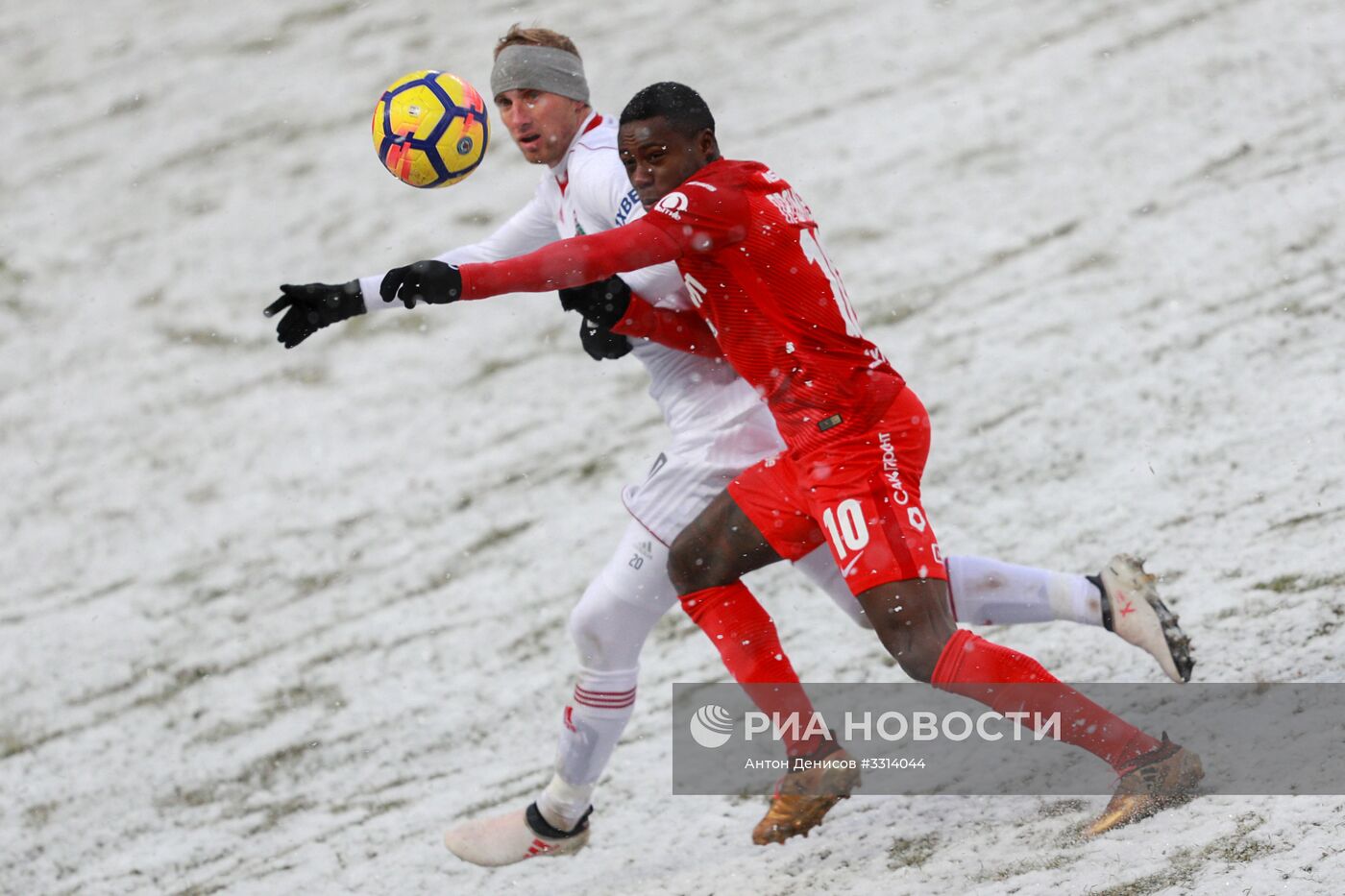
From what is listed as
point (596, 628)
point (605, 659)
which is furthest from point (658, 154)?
point (605, 659)

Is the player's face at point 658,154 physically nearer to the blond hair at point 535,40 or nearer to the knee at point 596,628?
the blond hair at point 535,40

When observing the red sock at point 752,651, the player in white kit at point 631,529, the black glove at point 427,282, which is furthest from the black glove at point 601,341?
the red sock at point 752,651

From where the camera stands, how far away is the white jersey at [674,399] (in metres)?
4.55

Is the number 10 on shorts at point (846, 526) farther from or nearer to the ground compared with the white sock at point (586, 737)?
farther from the ground

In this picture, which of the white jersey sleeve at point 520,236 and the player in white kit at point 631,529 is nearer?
the player in white kit at point 631,529

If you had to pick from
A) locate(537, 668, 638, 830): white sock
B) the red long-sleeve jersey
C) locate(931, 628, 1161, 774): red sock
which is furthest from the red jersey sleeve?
locate(537, 668, 638, 830): white sock

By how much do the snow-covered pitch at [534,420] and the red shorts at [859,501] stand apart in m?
0.96

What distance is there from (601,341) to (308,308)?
1.00m

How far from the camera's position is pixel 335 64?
11.9 m

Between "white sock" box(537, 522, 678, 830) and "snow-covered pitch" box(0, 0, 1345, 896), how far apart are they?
398 millimetres

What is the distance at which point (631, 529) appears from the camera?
186 inches

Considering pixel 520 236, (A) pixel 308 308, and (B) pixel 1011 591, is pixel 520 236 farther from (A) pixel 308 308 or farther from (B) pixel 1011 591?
(B) pixel 1011 591

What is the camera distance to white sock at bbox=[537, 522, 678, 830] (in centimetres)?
457

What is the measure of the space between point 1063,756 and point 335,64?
9.25 meters
